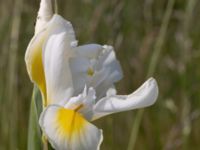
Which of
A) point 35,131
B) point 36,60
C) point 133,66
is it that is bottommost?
point 133,66

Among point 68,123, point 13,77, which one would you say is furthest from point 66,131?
point 13,77

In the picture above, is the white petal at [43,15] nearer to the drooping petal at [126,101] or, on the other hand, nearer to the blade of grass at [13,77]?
the drooping petal at [126,101]

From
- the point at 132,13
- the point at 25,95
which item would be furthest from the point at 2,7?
the point at 132,13

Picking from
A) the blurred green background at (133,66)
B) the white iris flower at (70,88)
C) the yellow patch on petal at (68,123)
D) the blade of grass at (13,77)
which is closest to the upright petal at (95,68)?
the white iris flower at (70,88)

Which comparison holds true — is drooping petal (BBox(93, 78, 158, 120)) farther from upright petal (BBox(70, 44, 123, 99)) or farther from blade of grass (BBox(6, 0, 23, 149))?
blade of grass (BBox(6, 0, 23, 149))

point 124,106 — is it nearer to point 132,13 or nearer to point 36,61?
point 36,61

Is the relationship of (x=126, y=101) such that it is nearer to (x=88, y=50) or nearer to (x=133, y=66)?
(x=88, y=50)

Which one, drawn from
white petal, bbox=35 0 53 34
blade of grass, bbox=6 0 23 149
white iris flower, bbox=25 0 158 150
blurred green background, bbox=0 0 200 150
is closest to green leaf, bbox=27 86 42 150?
white iris flower, bbox=25 0 158 150
